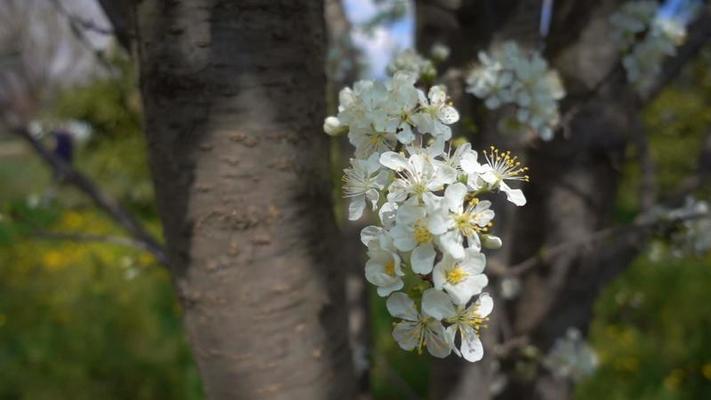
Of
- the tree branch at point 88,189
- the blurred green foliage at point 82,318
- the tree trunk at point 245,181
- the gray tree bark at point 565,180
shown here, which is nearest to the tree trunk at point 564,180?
Answer: the gray tree bark at point 565,180

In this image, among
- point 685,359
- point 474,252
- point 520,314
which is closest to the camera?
point 474,252

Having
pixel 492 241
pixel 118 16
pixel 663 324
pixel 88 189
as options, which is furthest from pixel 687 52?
pixel 663 324

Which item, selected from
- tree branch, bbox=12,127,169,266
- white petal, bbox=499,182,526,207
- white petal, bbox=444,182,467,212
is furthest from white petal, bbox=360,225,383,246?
tree branch, bbox=12,127,169,266

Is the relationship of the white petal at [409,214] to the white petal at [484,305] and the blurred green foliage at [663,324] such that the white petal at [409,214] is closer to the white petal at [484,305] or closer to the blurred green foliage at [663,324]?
the white petal at [484,305]

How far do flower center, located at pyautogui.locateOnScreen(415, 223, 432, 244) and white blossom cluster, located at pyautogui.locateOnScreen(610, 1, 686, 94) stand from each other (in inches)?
51.0

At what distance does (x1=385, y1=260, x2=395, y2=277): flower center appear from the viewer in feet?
2.40

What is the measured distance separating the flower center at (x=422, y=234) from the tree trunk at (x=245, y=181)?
47 centimetres

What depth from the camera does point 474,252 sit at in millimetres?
712

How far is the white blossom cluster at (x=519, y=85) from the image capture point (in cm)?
132

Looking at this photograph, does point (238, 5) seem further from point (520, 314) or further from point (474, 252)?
point (520, 314)

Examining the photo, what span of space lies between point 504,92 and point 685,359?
10.8 ft

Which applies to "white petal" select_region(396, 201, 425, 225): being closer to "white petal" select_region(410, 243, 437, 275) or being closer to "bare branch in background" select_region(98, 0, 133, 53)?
"white petal" select_region(410, 243, 437, 275)

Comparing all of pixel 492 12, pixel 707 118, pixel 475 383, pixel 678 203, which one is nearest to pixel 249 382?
pixel 475 383

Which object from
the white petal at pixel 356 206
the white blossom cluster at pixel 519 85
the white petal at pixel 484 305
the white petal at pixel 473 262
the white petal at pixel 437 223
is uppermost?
the white blossom cluster at pixel 519 85
